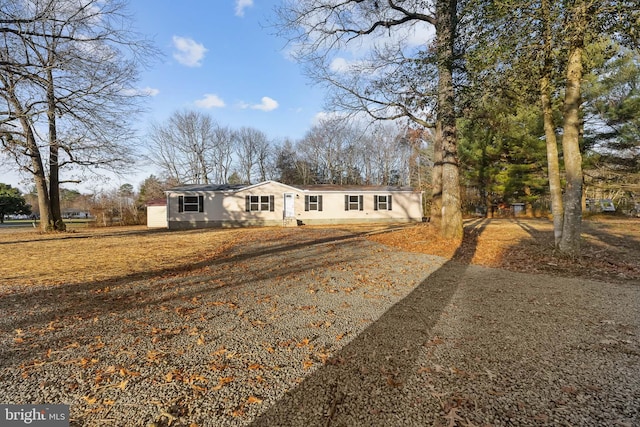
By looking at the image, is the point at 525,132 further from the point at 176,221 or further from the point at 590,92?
the point at 176,221

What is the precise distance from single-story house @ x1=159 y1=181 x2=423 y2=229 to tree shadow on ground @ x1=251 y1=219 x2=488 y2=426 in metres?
17.2

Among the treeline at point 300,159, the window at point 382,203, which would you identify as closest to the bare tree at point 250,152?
the treeline at point 300,159

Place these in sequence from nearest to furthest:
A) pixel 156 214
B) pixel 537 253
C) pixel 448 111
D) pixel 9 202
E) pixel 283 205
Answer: pixel 537 253
pixel 448 111
pixel 283 205
pixel 156 214
pixel 9 202

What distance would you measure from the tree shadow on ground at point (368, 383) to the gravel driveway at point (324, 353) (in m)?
0.01

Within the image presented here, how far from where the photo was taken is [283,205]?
68.4 feet

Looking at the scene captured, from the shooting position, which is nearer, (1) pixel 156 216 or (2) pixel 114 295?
(2) pixel 114 295

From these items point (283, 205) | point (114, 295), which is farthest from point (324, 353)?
point (283, 205)

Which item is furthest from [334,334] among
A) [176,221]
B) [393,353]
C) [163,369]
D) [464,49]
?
[176,221]

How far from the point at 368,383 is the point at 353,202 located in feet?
64.3

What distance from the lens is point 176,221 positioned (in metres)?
19.6

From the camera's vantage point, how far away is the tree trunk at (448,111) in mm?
7719

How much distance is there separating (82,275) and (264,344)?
196 inches

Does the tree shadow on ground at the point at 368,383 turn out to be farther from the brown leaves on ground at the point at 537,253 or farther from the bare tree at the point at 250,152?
the bare tree at the point at 250,152

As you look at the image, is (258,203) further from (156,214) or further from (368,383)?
(368,383)
